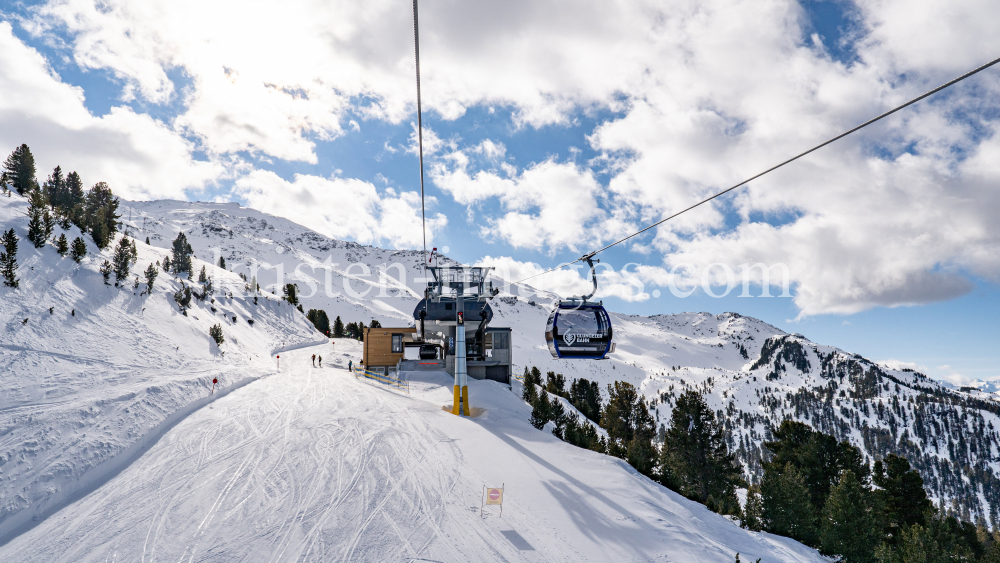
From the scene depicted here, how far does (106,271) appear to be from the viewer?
1117 inches

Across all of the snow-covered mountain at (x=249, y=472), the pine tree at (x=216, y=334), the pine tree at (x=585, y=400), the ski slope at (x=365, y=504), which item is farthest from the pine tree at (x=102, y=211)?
the pine tree at (x=585, y=400)

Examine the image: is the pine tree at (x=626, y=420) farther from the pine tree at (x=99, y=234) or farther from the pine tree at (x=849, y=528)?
the pine tree at (x=99, y=234)

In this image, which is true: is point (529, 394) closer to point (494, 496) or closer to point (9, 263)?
point (494, 496)

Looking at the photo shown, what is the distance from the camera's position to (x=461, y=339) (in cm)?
2494

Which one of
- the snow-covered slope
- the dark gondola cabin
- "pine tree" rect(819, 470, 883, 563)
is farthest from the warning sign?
"pine tree" rect(819, 470, 883, 563)

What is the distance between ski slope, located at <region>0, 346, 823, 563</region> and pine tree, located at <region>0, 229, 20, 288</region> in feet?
37.3

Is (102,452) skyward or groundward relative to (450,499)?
skyward

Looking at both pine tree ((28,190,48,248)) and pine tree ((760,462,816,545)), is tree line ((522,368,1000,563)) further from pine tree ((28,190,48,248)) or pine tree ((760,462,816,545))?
pine tree ((28,190,48,248))

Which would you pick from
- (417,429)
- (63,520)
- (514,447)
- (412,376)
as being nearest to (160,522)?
(63,520)

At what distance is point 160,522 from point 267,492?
8.37 feet

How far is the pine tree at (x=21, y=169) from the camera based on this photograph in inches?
1346

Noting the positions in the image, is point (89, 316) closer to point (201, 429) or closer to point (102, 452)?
point (201, 429)

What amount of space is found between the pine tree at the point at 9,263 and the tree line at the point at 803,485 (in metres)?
29.2

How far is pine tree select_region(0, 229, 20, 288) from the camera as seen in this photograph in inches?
809
